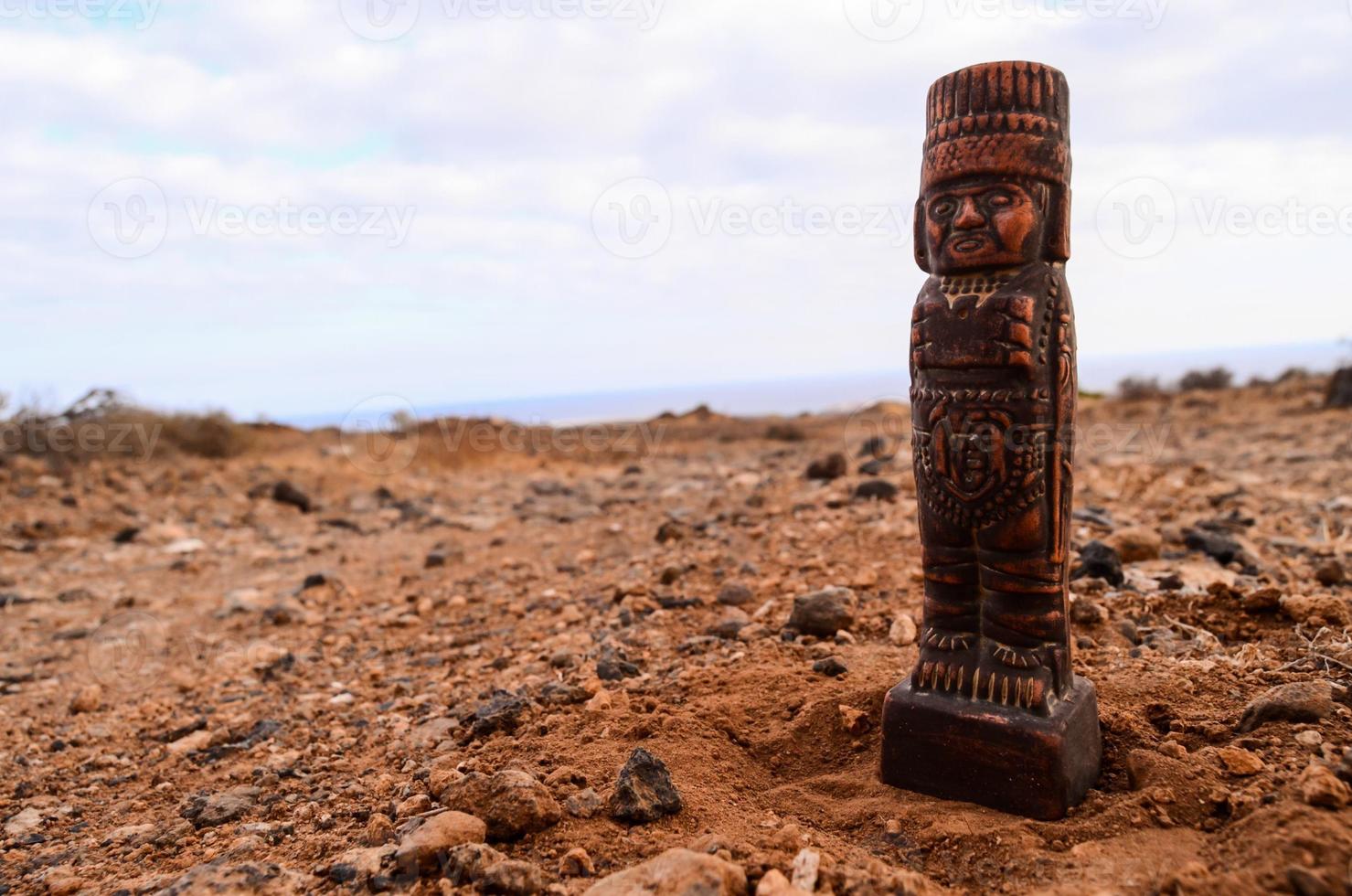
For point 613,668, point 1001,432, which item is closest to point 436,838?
point 613,668

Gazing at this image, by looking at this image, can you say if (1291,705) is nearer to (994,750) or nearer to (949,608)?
(994,750)

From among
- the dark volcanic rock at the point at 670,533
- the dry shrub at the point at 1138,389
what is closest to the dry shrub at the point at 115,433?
the dark volcanic rock at the point at 670,533

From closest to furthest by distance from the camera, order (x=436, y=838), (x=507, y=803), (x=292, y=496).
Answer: (x=436, y=838)
(x=507, y=803)
(x=292, y=496)

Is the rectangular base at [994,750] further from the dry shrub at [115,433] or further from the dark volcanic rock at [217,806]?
the dry shrub at [115,433]

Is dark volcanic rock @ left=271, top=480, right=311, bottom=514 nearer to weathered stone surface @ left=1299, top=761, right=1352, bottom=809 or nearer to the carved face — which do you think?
the carved face

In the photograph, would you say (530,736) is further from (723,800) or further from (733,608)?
(733,608)

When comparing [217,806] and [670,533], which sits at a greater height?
[670,533]

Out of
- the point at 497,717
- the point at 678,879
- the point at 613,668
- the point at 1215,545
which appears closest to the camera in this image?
the point at 678,879
